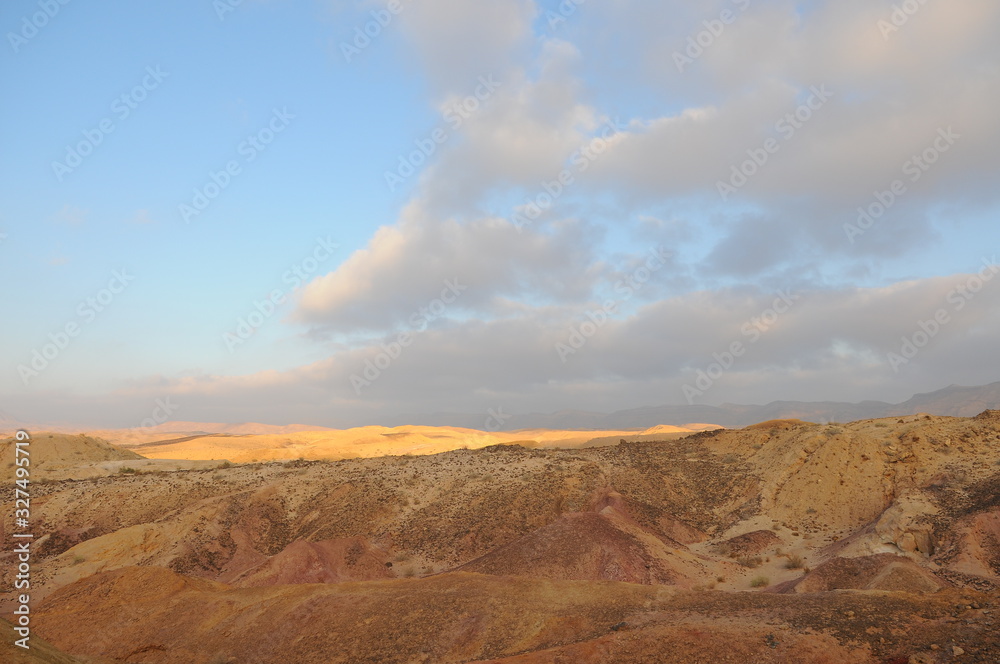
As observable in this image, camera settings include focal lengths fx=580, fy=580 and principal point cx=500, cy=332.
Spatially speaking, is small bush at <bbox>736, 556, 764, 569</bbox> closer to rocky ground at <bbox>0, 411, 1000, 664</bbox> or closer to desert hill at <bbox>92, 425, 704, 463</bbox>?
rocky ground at <bbox>0, 411, 1000, 664</bbox>

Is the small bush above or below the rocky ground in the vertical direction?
below

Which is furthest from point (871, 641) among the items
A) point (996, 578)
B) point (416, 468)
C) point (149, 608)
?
point (416, 468)

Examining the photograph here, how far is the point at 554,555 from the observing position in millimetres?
18641

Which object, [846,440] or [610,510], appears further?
[846,440]

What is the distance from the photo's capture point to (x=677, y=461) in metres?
31.4

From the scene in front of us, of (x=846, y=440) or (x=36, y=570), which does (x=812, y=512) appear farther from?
(x=36, y=570)

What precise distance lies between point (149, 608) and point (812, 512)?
954 inches

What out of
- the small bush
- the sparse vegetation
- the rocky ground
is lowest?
the small bush

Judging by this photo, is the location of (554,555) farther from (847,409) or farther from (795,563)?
(847,409)

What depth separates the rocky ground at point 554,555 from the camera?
407 inches

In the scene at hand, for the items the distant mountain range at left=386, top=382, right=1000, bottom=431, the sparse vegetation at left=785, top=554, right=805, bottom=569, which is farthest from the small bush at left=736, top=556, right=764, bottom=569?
the distant mountain range at left=386, top=382, right=1000, bottom=431

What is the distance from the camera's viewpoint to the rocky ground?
1034cm

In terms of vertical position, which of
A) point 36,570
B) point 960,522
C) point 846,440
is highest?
point 846,440

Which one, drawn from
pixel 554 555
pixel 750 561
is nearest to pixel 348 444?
pixel 554 555
